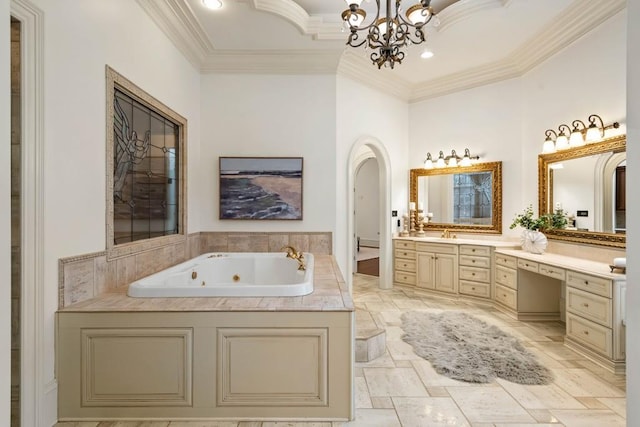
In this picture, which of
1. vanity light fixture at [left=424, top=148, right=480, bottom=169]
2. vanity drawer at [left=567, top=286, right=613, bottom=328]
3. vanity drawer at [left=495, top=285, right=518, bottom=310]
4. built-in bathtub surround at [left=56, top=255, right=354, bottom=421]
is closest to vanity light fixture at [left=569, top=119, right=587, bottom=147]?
vanity light fixture at [left=424, top=148, right=480, bottom=169]

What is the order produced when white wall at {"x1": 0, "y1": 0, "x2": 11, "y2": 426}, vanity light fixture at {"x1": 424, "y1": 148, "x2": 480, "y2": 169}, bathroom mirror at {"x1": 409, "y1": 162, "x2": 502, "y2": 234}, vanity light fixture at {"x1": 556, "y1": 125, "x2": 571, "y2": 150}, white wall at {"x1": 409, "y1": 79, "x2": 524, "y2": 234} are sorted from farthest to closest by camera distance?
vanity light fixture at {"x1": 424, "y1": 148, "x2": 480, "y2": 169}
bathroom mirror at {"x1": 409, "y1": 162, "x2": 502, "y2": 234}
white wall at {"x1": 409, "y1": 79, "x2": 524, "y2": 234}
vanity light fixture at {"x1": 556, "y1": 125, "x2": 571, "y2": 150}
white wall at {"x1": 0, "y1": 0, "x2": 11, "y2": 426}

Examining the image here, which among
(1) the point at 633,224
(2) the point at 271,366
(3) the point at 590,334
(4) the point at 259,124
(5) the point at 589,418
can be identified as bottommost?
(5) the point at 589,418

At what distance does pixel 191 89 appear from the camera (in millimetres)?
3717

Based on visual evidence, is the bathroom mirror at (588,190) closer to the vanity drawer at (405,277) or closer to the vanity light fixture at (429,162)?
the vanity light fixture at (429,162)

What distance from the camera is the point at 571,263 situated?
3.09m

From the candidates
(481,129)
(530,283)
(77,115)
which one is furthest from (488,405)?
(481,129)

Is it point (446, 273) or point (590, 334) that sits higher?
point (446, 273)

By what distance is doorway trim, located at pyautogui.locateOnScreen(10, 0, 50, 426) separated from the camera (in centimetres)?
170

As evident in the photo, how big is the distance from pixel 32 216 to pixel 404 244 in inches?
166

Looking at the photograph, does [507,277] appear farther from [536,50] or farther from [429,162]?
[536,50]

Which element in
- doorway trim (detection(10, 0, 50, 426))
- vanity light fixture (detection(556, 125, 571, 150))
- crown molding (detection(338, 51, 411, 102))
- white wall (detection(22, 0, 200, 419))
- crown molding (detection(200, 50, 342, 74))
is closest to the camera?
doorway trim (detection(10, 0, 50, 426))

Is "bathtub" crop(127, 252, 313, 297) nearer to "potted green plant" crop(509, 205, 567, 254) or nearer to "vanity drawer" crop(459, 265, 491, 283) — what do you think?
"vanity drawer" crop(459, 265, 491, 283)

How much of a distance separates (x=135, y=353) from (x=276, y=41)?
3237mm

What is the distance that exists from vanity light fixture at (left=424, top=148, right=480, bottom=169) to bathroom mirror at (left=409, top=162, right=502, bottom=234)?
0.20 ft
